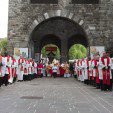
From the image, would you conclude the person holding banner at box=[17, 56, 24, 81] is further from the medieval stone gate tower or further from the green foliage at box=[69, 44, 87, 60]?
the green foliage at box=[69, 44, 87, 60]

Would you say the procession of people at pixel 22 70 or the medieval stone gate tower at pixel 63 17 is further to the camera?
the medieval stone gate tower at pixel 63 17

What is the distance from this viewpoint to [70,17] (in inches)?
1204

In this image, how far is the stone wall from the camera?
100 ft

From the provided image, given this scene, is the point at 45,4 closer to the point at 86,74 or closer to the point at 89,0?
the point at 89,0

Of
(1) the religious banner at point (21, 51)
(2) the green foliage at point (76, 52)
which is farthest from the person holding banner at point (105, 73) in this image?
(2) the green foliage at point (76, 52)

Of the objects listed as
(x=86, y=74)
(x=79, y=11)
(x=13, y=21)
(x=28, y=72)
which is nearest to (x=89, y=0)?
(x=79, y=11)

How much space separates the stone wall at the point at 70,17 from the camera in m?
30.6

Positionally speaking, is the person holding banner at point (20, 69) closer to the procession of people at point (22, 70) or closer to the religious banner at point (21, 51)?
the procession of people at point (22, 70)

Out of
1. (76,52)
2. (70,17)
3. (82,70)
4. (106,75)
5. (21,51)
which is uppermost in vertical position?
(76,52)

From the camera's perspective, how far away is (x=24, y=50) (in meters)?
30.6

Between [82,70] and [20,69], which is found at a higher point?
[20,69]

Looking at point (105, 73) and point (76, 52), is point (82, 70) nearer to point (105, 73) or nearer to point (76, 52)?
point (105, 73)

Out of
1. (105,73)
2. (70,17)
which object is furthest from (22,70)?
(105,73)

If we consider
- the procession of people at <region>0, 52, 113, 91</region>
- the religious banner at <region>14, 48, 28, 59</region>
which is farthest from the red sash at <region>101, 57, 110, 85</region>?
the religious banner at <region>14, 48, 28, 59</region>
